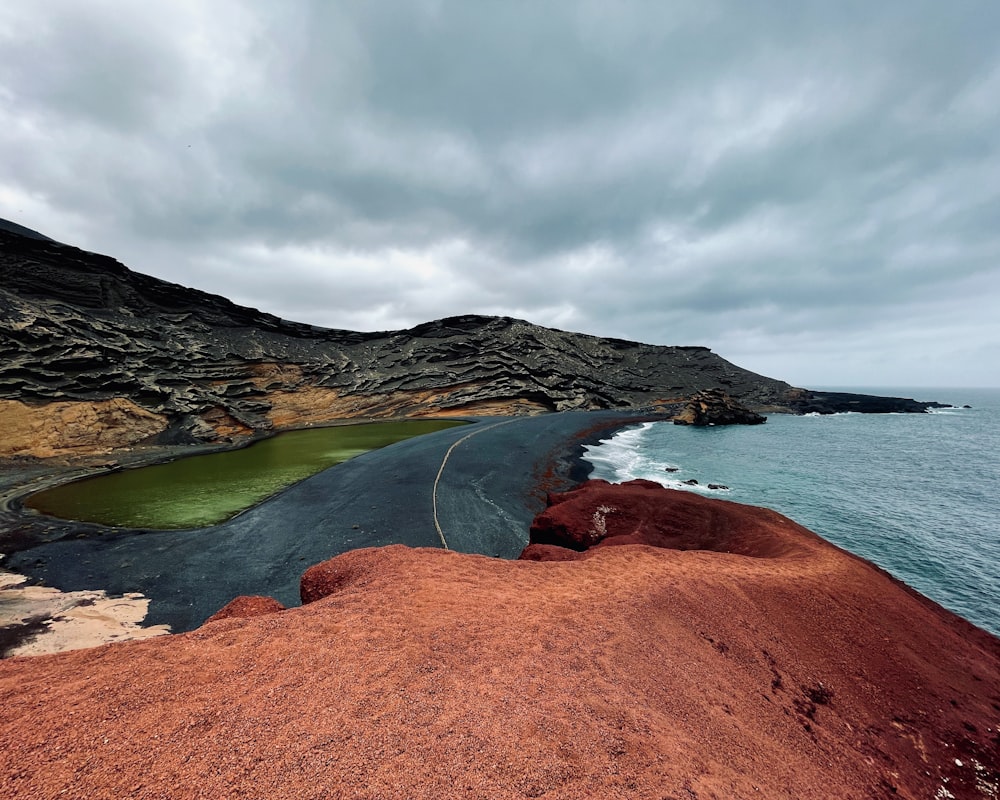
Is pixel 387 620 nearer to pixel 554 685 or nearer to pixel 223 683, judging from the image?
pixel 223 683

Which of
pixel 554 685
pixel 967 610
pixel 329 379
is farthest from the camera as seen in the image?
pixel 329 379

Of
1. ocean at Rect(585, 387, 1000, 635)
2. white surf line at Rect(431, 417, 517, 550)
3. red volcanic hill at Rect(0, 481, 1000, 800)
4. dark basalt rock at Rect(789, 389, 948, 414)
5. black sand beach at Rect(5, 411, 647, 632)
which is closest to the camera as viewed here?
red volcanic hill at Rect(0, 481, 1000, 800)

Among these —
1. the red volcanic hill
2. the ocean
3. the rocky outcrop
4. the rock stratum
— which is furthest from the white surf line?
the rocky outcrop

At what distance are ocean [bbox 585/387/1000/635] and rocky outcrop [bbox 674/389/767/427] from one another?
17.3 feet

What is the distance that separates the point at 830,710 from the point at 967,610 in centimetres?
1399

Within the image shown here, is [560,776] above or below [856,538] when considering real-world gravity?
above

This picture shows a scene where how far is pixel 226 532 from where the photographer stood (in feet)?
50.1

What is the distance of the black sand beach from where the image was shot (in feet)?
38.3

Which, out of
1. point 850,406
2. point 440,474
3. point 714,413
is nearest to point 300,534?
point 440,474

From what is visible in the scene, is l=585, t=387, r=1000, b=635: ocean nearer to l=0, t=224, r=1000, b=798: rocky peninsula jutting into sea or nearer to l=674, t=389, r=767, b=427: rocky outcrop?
l=674, t=389, r=767, b=427: rocky outcrop

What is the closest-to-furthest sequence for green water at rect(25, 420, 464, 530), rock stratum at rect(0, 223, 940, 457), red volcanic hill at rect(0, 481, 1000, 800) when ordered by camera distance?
red volcanic hill at rect(0, 481, 1000, 800)
green water at rect(25, 420, 464, 530)
rock stratum at rect(0, 223, 940, 457)

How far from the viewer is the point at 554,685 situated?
442cm

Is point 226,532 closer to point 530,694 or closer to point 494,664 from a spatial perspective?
point 494,664

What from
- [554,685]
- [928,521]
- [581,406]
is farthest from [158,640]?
[581,406]
